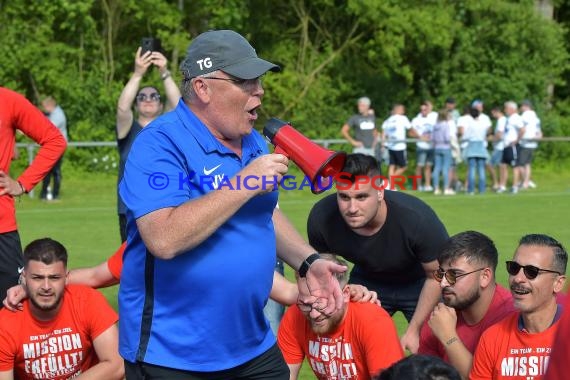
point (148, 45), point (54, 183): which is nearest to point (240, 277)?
point (148, 45)

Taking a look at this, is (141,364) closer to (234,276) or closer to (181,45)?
(234,276)

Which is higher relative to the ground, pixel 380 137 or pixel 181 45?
pixel 181 45

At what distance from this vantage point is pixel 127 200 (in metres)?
3.82

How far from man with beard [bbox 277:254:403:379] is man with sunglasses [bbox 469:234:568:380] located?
0.52 metres

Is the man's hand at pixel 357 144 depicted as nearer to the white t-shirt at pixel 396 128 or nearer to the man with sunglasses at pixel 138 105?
the white t-shirt at pixel 396 128

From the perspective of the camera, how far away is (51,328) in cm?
625

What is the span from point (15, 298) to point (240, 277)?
8.98ft

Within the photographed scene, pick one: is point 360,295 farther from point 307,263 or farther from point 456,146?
point 456,146

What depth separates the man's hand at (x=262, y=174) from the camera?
3.66 metres

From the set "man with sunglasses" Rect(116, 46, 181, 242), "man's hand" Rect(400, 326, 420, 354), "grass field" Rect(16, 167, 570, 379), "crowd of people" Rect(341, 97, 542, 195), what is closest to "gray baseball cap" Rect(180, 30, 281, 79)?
"man's hand" Rect(400, 326, 420, 354)

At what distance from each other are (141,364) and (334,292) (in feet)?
2.74

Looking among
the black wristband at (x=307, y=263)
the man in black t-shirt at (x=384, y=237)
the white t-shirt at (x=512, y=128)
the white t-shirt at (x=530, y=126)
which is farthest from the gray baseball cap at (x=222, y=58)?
the white t-shirt at (x=530, y=126)

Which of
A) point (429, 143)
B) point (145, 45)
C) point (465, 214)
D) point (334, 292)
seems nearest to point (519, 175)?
point (429, 143)

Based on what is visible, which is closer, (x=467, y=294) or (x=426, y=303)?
(x=467, y=294)
